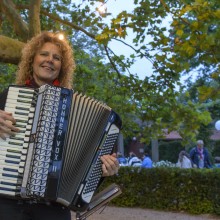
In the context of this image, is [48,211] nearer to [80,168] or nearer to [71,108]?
[80,168]

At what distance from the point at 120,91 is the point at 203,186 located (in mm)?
2762

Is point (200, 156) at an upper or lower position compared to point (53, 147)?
upper

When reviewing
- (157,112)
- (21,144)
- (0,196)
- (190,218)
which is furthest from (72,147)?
(190,218)

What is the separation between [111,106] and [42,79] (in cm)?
614

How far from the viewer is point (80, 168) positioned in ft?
9.02

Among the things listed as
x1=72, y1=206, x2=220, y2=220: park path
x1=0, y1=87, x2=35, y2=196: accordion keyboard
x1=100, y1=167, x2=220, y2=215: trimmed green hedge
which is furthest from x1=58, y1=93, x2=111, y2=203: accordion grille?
x1=100, y1=167, x2=220, y2=215: trimmed green hedge

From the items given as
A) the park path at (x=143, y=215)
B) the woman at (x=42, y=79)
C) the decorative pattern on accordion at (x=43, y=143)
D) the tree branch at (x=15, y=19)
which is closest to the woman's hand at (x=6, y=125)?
the woman at (x=42, y=79)

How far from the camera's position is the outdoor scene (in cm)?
260

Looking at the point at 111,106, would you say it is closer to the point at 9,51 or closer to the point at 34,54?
the point at 9,51

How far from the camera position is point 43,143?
2578 millimetres

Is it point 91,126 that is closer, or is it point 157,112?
point 91,126

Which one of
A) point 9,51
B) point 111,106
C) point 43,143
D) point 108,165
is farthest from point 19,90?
point 111,106

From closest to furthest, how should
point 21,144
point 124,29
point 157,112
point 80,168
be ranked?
point 21,144 < point 80,168 < point 124,29 < point 157,112

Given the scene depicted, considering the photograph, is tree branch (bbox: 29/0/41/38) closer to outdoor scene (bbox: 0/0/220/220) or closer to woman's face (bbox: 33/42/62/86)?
outdoor scene (bbox: 0/0/220/220)
